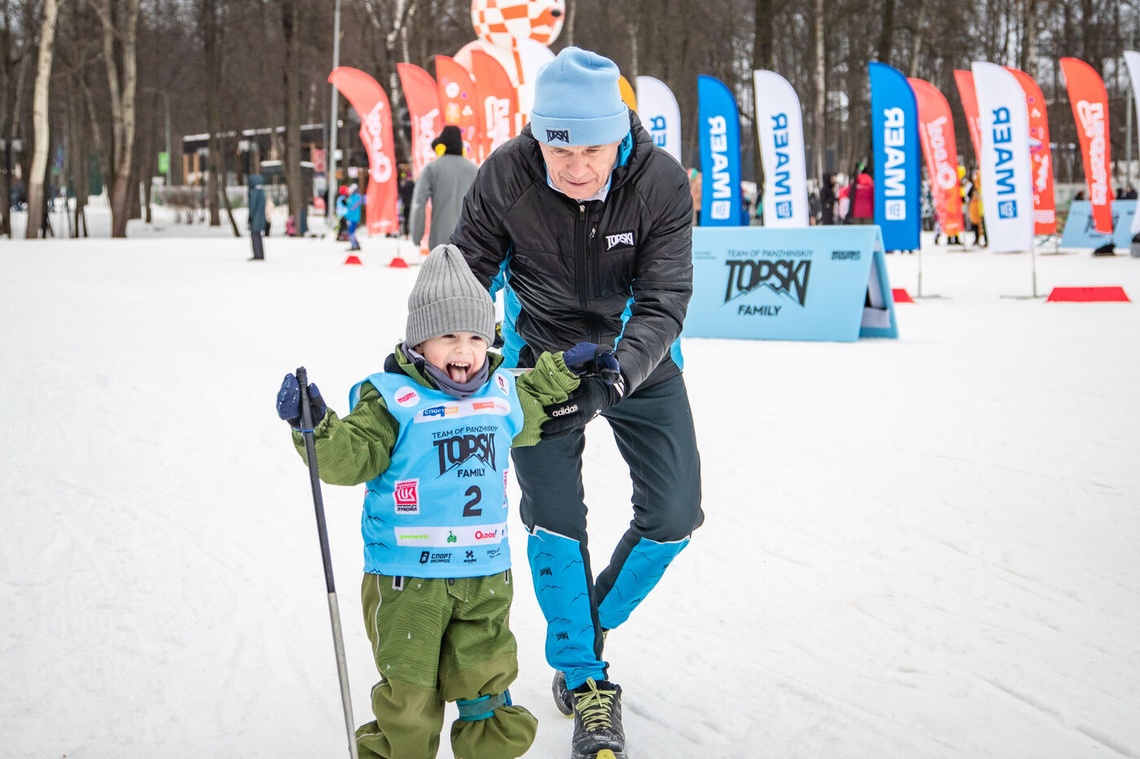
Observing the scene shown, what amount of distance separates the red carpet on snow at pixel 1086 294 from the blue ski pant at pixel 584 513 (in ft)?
38.6

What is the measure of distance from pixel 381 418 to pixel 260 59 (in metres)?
45.5

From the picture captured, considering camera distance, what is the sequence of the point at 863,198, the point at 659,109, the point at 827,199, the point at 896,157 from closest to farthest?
the point at 896,157
the point at 659,109
the point at 863,198
the point at 827,199

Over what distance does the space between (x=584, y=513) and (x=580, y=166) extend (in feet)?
3.02

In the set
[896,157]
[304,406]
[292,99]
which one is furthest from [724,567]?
[292,99]

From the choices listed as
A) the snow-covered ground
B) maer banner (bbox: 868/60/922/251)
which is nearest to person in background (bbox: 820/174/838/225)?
maer banner (bbox: 868/60/922/251)

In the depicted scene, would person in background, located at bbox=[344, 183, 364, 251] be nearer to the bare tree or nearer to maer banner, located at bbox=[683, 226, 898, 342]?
the bare tree

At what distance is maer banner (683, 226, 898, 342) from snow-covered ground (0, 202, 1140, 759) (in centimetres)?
146

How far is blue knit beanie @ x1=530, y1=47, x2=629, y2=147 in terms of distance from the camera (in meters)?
2.79

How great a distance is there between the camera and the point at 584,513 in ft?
10.1

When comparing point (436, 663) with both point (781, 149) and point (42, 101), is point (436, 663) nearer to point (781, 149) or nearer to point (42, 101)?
point (781, 149)

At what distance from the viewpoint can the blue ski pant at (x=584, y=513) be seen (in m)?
3.02

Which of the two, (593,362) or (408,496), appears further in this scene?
(593,362)

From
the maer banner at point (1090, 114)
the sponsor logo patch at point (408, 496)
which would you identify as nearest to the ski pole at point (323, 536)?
the sponsor logo patch at point (408, 496)

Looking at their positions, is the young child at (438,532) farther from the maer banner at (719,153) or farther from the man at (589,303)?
the maer banner at (719,153)
